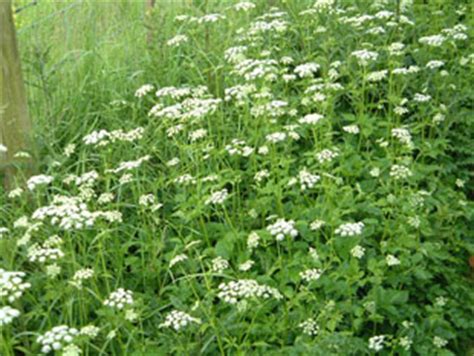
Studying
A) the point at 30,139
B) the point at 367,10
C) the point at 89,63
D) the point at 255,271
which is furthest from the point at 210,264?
the point at 367,10

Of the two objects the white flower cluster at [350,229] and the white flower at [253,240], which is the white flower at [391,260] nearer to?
the white flower cluster at [350,229]

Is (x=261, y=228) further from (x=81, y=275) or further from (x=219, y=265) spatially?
(x=81, y=275)

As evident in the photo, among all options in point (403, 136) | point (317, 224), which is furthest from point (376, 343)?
point (403, 136)

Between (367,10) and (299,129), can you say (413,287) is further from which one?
(367,10)

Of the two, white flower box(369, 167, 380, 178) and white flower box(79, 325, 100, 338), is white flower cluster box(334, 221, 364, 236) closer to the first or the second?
white flower box(369, 167, 380, 178)

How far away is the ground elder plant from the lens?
3420mm

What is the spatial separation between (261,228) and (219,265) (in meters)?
0.69

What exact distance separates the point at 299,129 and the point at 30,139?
170 cm

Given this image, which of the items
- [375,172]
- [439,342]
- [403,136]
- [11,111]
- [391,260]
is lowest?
[439,342]

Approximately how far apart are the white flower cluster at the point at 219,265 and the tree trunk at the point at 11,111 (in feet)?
5.34

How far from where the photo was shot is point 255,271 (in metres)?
3.74

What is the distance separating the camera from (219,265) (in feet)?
11.7

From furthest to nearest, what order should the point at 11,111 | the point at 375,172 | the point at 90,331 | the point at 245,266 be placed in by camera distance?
the point at 11,111, the point at 375,172, the point at 245,266, the point at 90,331

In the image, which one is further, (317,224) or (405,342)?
(317,224)
